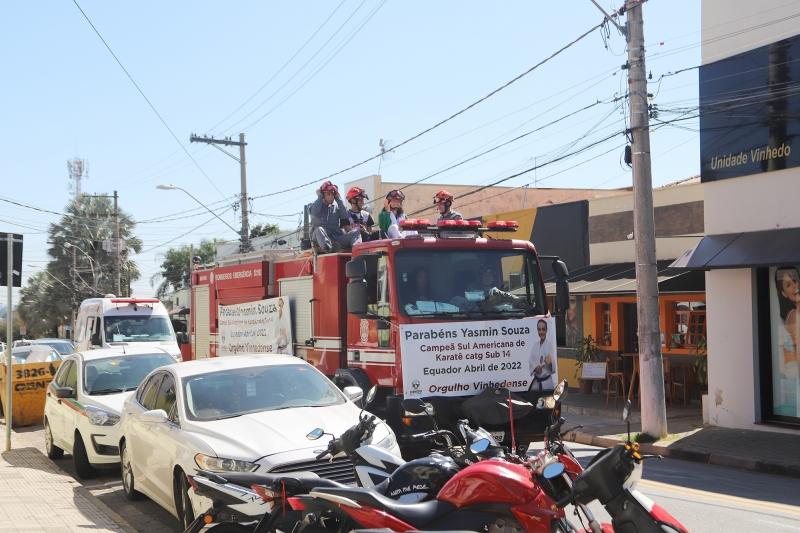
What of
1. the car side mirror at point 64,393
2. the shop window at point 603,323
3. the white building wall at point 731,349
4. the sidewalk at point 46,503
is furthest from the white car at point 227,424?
the shop window at point 603,323

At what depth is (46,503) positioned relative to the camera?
8.37 meters

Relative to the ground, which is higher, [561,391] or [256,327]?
[256,327]

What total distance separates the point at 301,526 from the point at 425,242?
458 cm

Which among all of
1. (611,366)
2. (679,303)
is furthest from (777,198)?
(611,366)

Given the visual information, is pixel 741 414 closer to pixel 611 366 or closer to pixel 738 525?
pixel 611 366

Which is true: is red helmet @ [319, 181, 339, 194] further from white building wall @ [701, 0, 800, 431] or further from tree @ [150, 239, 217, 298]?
tree @ [150, 239, 217, 298]

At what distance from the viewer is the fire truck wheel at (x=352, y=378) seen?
30.2 feet

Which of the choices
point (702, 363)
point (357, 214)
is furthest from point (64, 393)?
point (702, 363)

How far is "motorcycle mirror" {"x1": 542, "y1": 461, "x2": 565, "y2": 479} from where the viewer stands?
408 centimetres

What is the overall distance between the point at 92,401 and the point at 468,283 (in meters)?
5.56

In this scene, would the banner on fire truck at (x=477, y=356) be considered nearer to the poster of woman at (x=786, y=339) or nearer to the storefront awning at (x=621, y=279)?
the storefront awning at (x=621, y=279)

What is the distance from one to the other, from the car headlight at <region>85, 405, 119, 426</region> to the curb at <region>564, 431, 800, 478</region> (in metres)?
5.93

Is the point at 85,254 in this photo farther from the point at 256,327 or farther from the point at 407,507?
the point at 407,507

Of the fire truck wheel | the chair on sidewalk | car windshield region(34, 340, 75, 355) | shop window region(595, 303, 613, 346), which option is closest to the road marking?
the fire truck wheel
